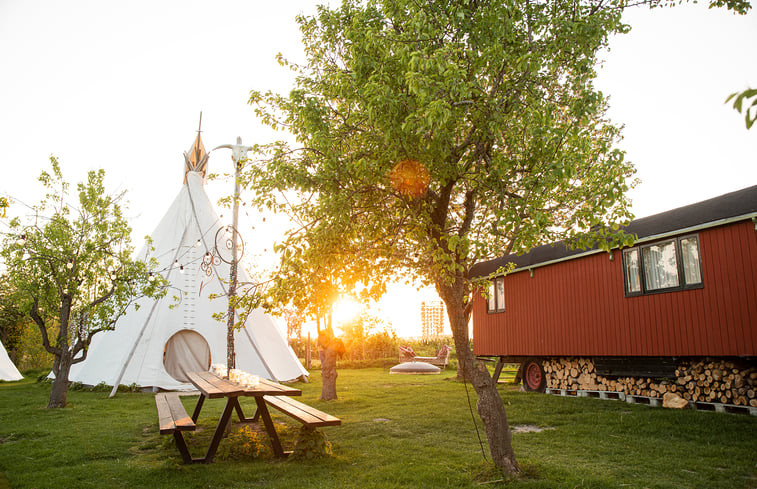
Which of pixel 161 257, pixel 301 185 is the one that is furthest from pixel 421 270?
pixel 161 257

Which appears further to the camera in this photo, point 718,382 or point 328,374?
point 328,374

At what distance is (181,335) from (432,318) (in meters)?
25.3

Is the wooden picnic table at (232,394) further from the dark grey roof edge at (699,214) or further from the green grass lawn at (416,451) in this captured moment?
the dark grey roof edge at (699,214)

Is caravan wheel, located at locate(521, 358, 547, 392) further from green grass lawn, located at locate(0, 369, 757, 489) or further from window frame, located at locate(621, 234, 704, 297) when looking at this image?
window frame, located at locate(621, 234, 704, 297)

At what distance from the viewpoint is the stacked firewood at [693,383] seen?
348 inches

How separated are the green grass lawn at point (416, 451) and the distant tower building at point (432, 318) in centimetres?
2690

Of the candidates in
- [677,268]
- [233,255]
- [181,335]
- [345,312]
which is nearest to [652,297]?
[677,268]

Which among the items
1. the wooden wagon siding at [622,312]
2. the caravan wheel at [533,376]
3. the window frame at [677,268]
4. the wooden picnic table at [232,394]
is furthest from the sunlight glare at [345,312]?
the window frame at [677,268]

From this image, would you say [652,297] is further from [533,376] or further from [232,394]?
[232,394]

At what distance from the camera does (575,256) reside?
1210 centimetres

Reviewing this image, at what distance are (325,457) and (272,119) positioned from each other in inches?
192

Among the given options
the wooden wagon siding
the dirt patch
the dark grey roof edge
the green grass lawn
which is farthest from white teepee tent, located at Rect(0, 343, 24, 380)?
the dark grey roof edge

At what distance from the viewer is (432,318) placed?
127 feet

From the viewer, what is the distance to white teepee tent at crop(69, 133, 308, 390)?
1532cm
